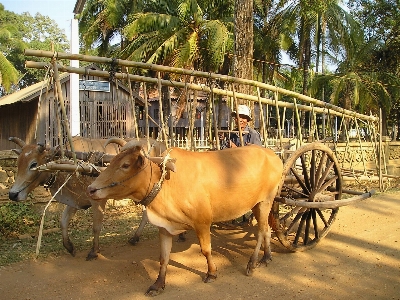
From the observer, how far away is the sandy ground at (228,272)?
15.8ft

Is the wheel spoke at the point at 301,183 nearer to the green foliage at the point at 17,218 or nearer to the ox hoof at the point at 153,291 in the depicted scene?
the ox hoof at the point at 153,291

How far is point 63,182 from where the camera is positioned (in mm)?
6312

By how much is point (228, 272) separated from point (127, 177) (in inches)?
81.0

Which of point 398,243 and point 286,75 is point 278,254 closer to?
point 398,243

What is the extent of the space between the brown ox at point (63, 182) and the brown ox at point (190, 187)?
79cm

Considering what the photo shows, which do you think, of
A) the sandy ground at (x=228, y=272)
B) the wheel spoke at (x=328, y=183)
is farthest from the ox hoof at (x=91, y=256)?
the wheel spoke at (x=328, y=183)

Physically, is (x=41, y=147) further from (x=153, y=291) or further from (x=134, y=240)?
(x=153, y=291)

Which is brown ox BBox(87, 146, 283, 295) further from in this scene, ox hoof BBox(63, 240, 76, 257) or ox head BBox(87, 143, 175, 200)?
ox hoof BBox(63, 240, 76, 257)

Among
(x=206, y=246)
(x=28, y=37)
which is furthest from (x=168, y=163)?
(x=28, y=37)

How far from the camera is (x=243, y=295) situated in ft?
15.4

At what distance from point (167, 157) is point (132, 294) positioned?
169cm

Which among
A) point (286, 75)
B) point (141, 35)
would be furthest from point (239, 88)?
point (286, 75)

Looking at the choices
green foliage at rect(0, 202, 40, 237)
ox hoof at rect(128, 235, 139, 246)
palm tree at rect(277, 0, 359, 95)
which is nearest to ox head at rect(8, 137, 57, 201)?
ox hoof at rect(128, 235, 139, 246)

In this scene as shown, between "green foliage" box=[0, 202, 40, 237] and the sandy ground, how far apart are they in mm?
2144
